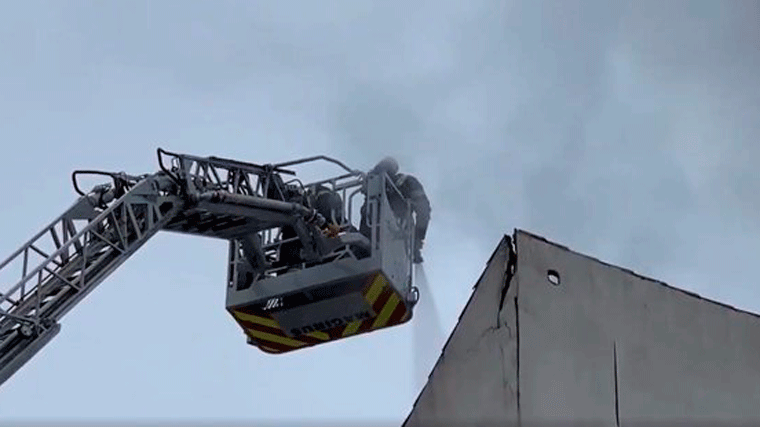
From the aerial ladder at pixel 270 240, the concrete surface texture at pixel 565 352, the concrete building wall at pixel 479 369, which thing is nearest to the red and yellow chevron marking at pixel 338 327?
the aerial ladder at pixel 270 240

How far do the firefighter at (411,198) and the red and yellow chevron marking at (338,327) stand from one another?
700 millimetres

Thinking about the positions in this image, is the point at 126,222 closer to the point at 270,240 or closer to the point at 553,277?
the point at 270,240

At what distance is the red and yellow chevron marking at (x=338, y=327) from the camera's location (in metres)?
16.1

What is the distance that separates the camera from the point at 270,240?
16.8m

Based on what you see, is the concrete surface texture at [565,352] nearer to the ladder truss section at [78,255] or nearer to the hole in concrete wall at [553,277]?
the hole in concrete wall at [553,277]

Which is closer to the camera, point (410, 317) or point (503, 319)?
point (503, 319)

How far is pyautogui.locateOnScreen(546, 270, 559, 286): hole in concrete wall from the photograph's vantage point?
7.80 m

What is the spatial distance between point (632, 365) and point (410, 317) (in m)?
8.72

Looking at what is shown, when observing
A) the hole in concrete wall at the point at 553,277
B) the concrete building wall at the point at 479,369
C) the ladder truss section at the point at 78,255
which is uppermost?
the ladder truss section at the point at 78,255

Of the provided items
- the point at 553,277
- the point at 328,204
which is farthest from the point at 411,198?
the point at 553,277

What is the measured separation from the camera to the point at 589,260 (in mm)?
7828

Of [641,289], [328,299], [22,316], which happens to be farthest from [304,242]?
[641,289]

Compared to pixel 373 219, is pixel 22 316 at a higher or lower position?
lower

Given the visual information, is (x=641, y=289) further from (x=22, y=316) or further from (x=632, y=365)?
(x=22, y=316)
